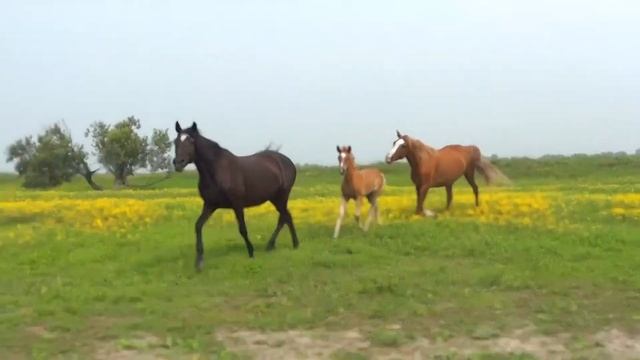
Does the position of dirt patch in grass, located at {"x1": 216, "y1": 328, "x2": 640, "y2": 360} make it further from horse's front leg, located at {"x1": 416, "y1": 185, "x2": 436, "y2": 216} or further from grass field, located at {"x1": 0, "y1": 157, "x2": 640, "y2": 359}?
horse's front leg, located at {"x1": 416, "y1": 185, "x2": 436, "y2": 216}

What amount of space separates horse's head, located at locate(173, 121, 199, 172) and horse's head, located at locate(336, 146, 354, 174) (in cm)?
388

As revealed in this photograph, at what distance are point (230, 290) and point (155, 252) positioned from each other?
397cm

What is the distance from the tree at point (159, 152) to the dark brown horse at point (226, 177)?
2232 inches

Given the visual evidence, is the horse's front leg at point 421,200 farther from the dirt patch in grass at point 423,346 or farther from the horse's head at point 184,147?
the dirt patch in grass at point 423,346

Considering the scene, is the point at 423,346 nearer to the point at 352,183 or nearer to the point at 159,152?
the point at 352,183

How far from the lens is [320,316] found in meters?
11.4

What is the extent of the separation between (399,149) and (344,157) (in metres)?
2.65

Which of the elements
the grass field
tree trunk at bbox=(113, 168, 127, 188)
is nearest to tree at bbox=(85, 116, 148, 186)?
tree trunk at bbox=(113, 168, 127, 188)

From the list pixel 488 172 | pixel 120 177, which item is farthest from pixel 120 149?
pixel 488 172

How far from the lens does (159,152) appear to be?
7256 cm

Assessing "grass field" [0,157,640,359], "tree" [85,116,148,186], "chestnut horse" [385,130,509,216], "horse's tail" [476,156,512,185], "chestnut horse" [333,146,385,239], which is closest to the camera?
"grass field" [0,157,640,359]

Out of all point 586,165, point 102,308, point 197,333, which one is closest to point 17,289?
point 102,308

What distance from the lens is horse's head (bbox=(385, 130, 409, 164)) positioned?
20.3m

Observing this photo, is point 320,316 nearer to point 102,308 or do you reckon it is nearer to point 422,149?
point 102,308
